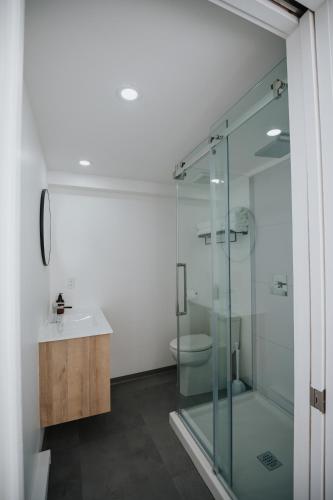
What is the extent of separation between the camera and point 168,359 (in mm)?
3021

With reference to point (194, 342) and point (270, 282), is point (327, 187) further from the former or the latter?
point (194, 342)

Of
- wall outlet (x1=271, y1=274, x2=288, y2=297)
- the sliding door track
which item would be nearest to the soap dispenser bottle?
wall outlet (x1=271, y1=274, x2=288, y2=297)

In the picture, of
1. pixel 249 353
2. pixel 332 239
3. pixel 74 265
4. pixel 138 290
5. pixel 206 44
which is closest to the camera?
pixel 332 239

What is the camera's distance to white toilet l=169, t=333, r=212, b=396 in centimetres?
178

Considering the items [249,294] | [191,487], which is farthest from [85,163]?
[191,487]

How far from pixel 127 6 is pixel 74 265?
2.24m

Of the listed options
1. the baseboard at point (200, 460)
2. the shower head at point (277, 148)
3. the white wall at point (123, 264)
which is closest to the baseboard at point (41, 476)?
the baseboard at point (200, 460)

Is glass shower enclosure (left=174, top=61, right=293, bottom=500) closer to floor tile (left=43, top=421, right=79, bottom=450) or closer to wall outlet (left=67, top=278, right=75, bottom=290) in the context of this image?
floor tile (left=43, top=421, right=79, bottom=450)

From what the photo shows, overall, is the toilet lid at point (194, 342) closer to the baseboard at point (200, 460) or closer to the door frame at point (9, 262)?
the baseboard at point (200, 460)

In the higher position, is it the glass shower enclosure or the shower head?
the shower head

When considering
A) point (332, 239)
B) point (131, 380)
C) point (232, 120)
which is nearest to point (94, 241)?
point (131, 380)

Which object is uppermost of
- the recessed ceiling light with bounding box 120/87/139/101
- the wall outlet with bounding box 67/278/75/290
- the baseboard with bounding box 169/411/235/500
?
the recessed ceiling light with bounding box 120/87/139/101

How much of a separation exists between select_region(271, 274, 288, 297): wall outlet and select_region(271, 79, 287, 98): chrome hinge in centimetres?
79

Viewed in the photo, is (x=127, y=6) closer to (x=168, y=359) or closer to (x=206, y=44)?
(x=206, y=44)
